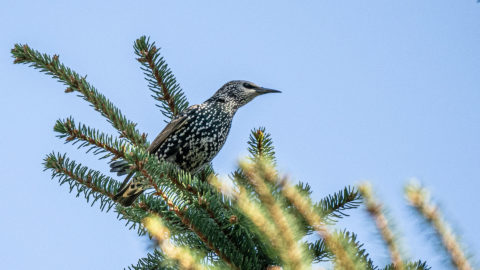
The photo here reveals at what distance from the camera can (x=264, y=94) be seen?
5.27 metres

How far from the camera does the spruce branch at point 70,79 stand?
331 centimetres

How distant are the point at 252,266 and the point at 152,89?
Result: 2.00m

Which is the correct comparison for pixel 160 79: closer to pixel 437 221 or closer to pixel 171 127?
pixel 171 127

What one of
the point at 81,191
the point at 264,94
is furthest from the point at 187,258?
the point at 264,94

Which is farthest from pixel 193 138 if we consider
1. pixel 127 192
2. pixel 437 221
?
pixel 437 221

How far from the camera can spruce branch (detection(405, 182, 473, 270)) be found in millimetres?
1340

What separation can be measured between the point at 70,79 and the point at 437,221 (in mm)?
2602

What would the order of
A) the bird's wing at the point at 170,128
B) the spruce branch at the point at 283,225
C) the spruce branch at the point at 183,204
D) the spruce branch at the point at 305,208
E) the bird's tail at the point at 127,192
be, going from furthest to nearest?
the bird's wing at the point at 170,128 < the bird's tail at the point at 127,192 < the spruce branch at the point at 183,204 < the spruce branch at the point at 305,208 < the spruce branch at the point at 283,225

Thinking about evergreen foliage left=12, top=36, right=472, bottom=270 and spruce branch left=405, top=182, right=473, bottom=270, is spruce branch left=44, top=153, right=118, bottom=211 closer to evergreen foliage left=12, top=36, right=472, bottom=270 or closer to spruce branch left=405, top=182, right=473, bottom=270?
evergreen foliage left=12, top=36, right=472, bottom=270

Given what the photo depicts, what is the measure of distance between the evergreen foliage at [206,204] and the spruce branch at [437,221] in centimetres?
24

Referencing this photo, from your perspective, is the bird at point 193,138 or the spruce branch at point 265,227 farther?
the bird at point 193,138

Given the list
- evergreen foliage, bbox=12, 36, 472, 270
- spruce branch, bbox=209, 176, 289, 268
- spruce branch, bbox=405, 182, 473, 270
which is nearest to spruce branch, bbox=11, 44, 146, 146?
evergreen foliage, bbox=12, 36, 472, 270

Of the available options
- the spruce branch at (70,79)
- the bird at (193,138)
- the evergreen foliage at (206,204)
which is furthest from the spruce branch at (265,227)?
the bird at (193,138)

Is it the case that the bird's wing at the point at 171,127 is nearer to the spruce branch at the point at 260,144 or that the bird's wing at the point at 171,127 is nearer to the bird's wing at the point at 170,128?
the bird's wing at the point at 170,128
